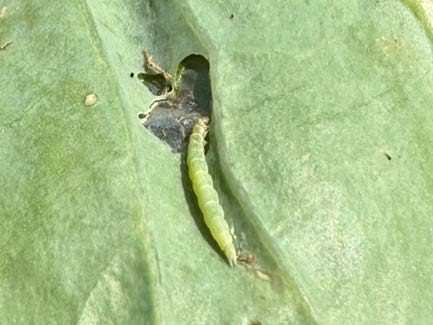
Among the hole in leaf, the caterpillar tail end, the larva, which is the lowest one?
the caterpillar tail end

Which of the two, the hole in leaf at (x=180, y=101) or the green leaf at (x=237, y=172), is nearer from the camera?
the green leaf at (x=237, y=172)

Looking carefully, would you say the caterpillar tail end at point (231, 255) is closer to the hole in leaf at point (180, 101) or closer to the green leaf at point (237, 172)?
the green leaf at point (237, 172)

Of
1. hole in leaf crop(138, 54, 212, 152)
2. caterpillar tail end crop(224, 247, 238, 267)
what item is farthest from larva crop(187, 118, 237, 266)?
hole in leaf crop(138, 54, 212, 152)

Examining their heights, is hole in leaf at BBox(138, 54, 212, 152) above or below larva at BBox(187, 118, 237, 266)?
above

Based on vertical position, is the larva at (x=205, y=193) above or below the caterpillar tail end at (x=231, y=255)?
above

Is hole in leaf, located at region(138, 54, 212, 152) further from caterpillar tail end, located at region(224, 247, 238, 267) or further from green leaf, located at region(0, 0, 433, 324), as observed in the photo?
caterpillar tail end, located at region(224, 247, 238, 267)

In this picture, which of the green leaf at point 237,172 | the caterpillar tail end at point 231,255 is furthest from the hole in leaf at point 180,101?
the caterpillar tail end at point 231,255

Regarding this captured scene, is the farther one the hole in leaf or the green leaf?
the hole in leaf
